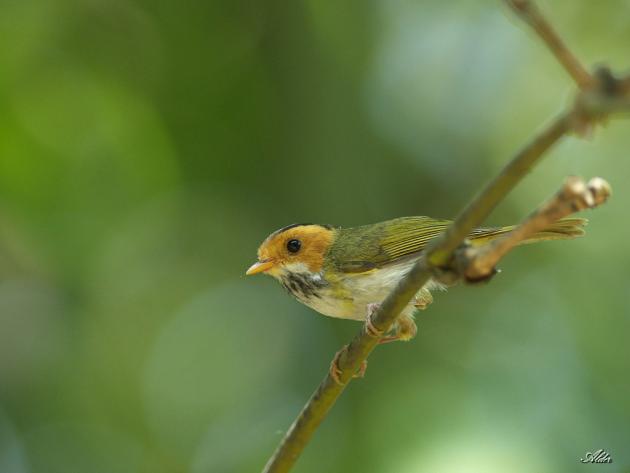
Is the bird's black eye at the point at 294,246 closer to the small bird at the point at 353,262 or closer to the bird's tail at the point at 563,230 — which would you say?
the small bird at the point at 353,262

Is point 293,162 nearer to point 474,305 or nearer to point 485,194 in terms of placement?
point 474,305

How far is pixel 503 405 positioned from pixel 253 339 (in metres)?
1.96

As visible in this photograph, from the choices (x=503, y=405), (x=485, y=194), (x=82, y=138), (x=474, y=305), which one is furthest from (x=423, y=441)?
(x=82, y=138)

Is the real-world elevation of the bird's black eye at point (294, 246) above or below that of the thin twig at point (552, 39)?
above

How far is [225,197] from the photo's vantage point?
4.36 m

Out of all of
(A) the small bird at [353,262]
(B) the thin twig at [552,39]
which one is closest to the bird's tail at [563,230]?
(A) the small bird at [353,262]

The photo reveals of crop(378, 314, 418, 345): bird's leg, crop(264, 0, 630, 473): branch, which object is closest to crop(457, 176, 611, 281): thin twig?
crop(264, 0, 630, 473): branch

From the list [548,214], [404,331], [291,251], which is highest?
[291,251]

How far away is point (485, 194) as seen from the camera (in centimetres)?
108

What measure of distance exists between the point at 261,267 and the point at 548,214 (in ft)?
8.15

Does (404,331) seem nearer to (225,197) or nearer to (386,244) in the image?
(386,244)

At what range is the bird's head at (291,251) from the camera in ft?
11.3

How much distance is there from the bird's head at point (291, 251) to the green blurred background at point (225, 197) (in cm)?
51

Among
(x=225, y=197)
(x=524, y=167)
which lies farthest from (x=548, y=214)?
(x=225, y=197)
